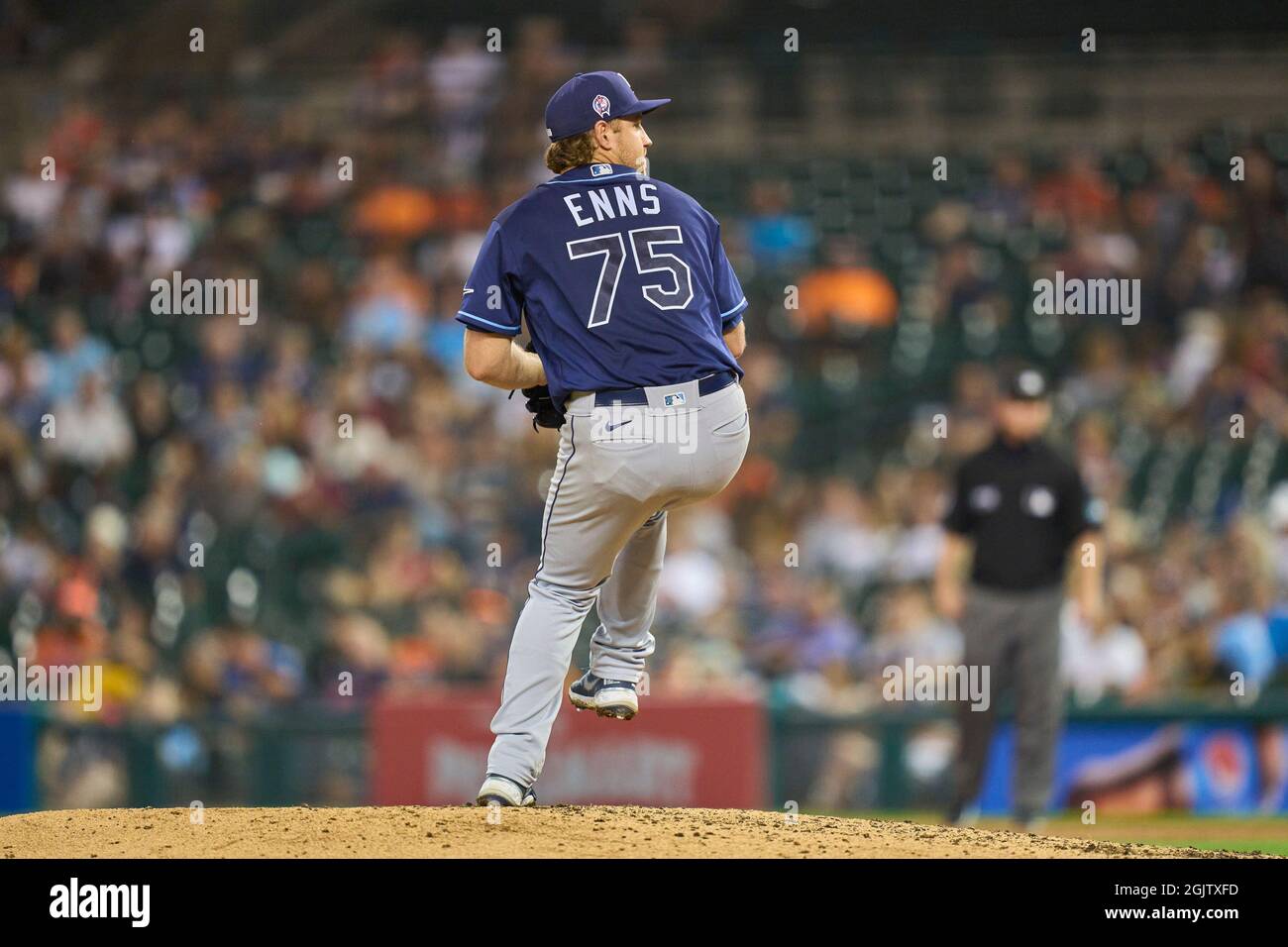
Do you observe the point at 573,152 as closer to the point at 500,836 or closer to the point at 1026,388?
the point at 500,836

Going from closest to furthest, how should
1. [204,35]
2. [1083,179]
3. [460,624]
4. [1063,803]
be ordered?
1. [1063,803]
2. [460,624]
3. [1083,179]
4. [204,35]

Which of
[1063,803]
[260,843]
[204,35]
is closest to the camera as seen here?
[260,843]

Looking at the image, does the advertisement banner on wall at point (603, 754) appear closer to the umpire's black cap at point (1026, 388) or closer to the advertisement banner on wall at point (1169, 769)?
the advertisement banner on wall at point (1169, 769)

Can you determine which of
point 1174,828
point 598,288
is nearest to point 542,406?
point 598,288

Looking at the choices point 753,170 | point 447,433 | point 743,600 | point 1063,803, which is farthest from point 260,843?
point 753,170

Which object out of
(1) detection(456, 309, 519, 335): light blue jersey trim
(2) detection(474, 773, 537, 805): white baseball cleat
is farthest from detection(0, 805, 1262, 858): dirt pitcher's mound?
(1) detection(456, 309, 519, 335): light blue jersey trim

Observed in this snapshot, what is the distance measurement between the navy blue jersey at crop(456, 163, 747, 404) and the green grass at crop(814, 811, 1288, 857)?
443 centimetres

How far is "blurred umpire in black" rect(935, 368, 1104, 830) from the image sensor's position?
30.0 ft

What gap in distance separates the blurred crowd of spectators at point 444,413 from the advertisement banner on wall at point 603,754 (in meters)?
0.68

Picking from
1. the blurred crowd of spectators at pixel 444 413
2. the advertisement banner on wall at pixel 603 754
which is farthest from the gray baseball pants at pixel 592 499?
the blurred crowd of spectators at pixel 444 413

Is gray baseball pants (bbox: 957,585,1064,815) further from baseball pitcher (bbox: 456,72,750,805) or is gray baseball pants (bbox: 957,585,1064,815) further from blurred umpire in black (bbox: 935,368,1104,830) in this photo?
baseball pitcher (bbox: 456,72,750,805)

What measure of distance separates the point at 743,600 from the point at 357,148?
19.6 feet

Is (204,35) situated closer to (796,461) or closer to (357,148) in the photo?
(357,148)

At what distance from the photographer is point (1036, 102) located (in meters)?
16.3
